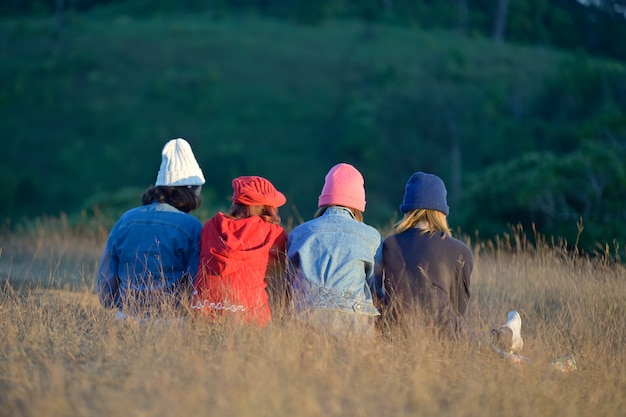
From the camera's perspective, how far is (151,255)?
5672 mm

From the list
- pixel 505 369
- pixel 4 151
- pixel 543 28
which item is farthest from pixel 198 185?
pixel 543 28


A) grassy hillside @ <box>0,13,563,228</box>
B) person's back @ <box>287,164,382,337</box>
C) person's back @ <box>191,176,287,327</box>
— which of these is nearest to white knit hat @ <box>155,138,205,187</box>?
person's back @ <box>191,176,287,327</box>

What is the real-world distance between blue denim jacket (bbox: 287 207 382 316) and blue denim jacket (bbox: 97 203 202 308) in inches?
34.0

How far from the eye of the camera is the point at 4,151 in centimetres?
3170

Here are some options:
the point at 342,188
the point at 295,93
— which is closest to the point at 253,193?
the point at 342,188

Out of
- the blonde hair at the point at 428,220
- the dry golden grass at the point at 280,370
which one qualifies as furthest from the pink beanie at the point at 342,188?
the dry golden grass at the point at 280,370

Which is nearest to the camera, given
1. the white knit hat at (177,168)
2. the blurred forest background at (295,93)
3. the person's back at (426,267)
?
the person's back at (426,267)

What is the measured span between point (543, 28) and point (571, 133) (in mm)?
17093

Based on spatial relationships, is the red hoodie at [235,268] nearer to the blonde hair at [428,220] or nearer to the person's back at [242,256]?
the person's back at [242,256]

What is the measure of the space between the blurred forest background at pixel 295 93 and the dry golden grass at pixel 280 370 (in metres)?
18.8

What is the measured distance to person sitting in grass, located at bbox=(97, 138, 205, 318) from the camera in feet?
18.5

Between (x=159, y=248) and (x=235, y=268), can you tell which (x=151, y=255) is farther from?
(x=235, y=268)

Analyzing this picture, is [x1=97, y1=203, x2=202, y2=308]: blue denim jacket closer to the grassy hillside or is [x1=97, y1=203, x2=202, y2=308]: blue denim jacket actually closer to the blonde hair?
the blonde hair

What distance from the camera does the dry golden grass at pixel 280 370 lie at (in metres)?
3.95
